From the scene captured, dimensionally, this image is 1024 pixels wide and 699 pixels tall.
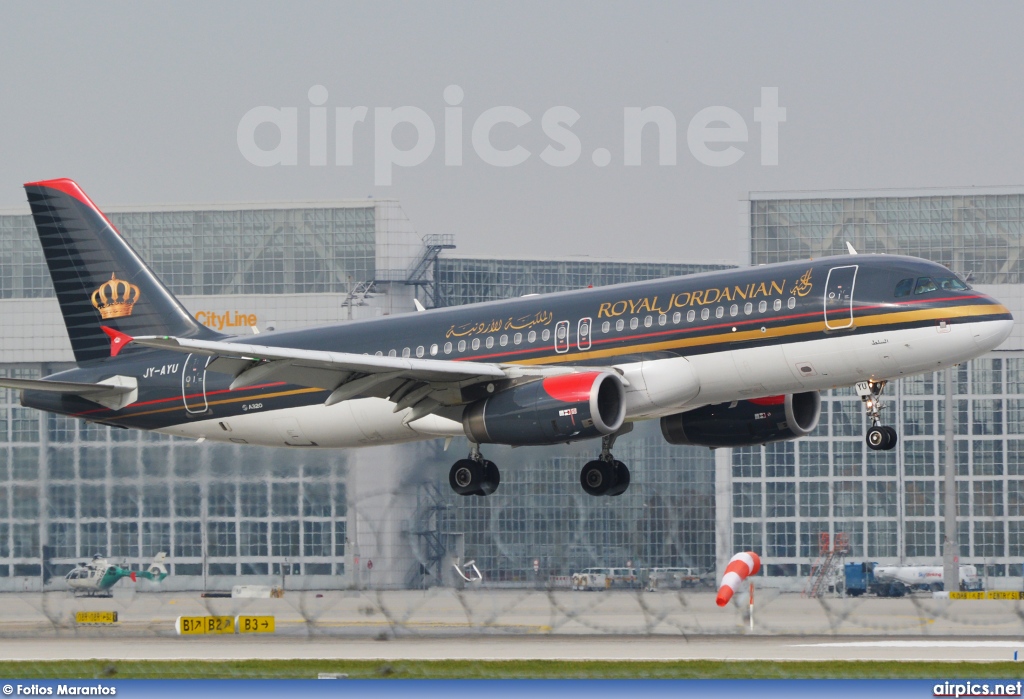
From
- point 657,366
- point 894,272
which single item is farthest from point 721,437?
point 894,272

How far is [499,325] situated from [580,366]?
3.19 metres

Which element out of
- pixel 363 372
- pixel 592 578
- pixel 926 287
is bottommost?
pixel 592 578

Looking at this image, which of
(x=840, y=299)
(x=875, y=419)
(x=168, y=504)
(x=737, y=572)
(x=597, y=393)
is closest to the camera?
(x=840, y=299)

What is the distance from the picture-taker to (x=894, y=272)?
40688mm

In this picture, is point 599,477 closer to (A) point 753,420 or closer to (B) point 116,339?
(A) point 753,420

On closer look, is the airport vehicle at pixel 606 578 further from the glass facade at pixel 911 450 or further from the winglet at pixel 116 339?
the glass facade at pixel 911 450

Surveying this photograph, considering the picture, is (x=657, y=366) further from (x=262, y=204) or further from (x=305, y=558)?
(x=262, y=204)

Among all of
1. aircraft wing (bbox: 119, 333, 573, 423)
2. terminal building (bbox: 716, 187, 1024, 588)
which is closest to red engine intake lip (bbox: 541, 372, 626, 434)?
aircraft wing (bbox: 119, 333, 573, 423)

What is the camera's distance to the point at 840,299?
40.8m

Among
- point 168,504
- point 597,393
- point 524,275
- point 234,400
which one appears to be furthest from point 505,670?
point 524,275

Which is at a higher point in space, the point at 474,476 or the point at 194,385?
the point at 194,385

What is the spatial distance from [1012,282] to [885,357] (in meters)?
73.5

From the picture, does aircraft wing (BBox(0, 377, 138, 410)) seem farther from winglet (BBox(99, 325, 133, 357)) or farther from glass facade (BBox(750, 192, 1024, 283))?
glass facade (BBox(750, 192, 1024, 283))

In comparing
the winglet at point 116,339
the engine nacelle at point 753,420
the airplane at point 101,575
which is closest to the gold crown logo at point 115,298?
the winglet at point 116,339
